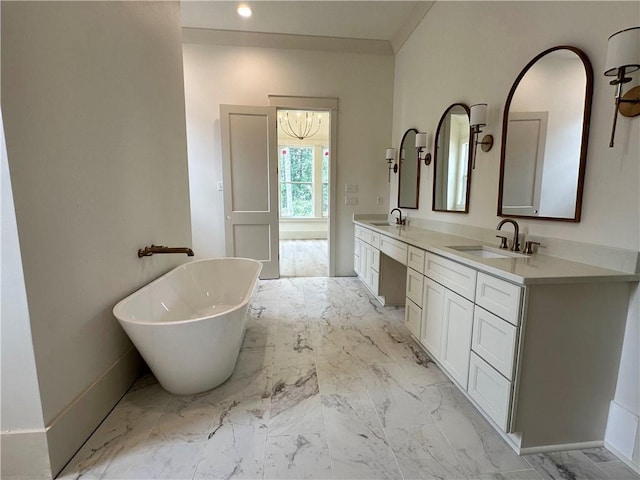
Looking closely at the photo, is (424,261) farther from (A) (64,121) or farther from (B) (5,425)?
(B) (5,425)

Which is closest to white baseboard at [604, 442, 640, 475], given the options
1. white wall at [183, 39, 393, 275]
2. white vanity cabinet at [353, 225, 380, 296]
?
white vanity cabinet at [353, 225, 380, 296]

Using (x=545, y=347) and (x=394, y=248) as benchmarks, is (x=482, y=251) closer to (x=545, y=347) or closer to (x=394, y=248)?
(x=394, y=248)

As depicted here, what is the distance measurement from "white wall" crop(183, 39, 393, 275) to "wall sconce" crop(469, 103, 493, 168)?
191 cm

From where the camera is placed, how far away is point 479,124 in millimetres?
2133

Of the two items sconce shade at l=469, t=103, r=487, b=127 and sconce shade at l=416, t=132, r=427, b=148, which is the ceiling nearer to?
sconce shade at l=416, t=132, r=427, b=148

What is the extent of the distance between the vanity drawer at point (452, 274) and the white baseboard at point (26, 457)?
199cm

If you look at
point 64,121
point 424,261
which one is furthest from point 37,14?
point 424,261

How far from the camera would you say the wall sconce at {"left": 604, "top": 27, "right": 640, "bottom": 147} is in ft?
3.86

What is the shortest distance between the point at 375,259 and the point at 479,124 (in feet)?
5.18

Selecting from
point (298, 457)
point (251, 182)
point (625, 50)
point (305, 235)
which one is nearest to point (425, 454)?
point (298, 457)

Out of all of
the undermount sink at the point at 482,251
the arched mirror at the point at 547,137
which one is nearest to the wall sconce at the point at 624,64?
the arched mirror at the point at 547,137

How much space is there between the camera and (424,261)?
2.11 m

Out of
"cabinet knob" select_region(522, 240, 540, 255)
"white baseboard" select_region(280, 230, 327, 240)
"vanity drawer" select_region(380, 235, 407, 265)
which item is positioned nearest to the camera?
"cabinet knob" select_region(522, 240, 540, 255)

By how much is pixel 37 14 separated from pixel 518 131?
244cm
